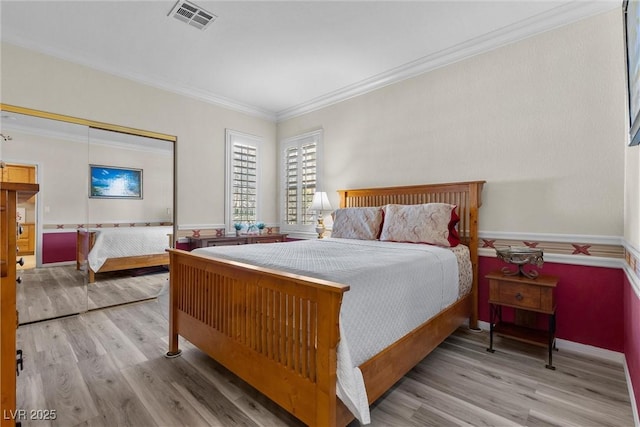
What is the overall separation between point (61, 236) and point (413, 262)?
12.9ft

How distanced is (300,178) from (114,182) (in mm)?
2492

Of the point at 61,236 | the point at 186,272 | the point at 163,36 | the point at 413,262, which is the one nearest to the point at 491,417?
the point at 413,262

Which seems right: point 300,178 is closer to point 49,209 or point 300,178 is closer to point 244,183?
point 244,183

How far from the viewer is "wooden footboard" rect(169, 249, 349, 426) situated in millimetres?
1341

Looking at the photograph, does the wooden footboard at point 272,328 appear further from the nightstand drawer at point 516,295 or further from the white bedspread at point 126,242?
the white bedspread at point 126,242

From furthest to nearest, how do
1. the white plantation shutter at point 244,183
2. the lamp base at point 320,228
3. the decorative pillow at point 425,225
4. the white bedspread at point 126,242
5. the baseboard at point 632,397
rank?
the white plantation shutter at point 244,183 → the lamp base at point 320,228 → the white bedspread at point 126,242 → the decorative pillow at point 425,225 → the baseboard at point 632,397

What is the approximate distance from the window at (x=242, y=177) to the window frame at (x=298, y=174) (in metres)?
0.41

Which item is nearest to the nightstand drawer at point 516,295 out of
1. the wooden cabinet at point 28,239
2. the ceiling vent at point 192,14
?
the ceiling vent at point 192,14

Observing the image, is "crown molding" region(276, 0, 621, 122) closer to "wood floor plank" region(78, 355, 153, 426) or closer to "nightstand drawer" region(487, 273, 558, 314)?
"nightstand drawer" region(487, 273, 558, 314)

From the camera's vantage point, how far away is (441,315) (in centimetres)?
230

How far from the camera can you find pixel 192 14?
2.62 m

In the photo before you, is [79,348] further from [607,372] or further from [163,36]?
[607,372]

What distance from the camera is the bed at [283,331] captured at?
53.0 inches

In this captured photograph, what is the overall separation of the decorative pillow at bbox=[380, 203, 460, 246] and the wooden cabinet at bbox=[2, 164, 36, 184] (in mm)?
3705
